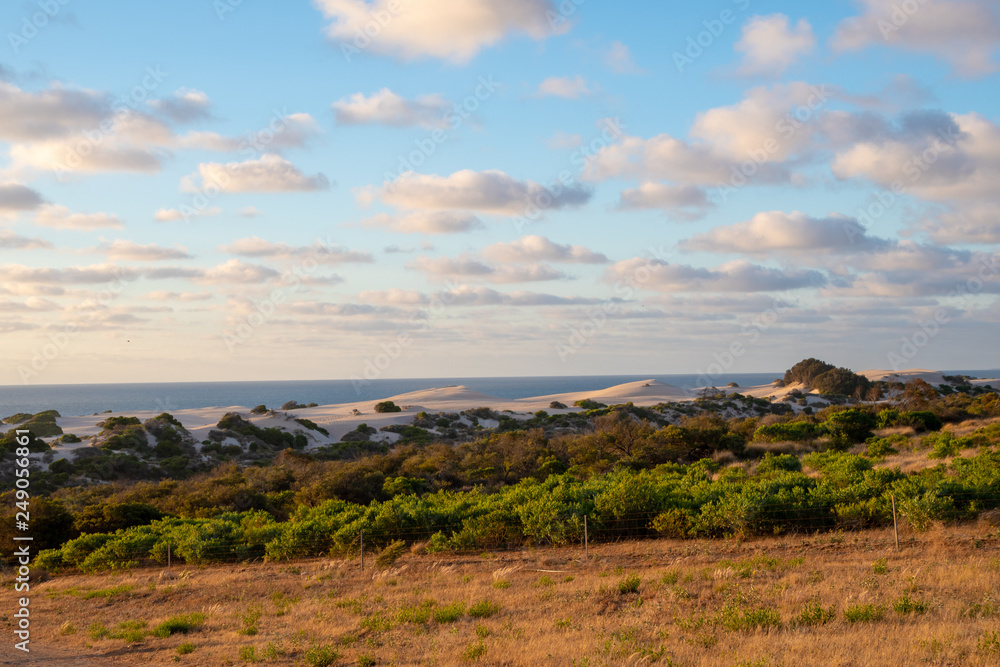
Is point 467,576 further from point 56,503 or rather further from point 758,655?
point 56,503

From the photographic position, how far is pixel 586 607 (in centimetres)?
1144

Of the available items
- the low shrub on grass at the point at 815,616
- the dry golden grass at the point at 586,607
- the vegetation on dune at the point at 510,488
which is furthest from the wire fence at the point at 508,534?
the low shrub on grass at the point at 815,616

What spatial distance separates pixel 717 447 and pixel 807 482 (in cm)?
1362

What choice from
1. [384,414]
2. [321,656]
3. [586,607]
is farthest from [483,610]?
[384,414]

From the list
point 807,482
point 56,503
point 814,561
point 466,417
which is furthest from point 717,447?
point 466,417

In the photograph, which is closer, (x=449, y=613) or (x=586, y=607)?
(x=586, y=607)

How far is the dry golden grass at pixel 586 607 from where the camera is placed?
8602mm

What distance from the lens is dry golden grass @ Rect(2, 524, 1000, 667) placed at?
860 centimetres

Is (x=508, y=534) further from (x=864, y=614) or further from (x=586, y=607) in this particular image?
(x=864, y=614)

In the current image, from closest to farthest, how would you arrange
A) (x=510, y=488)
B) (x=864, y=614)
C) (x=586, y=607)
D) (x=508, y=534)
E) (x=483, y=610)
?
(x=864, y=614) → (x=586, y=607) → (x=483, y=610) → (x=508, y=534) → (x=510, y=488)

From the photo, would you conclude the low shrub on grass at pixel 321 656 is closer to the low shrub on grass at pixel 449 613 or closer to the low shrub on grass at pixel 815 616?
the low shrub on grass at pixel 449 613

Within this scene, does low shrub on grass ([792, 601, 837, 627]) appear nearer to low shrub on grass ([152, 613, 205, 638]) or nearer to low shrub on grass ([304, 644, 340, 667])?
low shrub on grass ([304, 644, 340, 667])

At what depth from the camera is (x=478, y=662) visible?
9086 mm

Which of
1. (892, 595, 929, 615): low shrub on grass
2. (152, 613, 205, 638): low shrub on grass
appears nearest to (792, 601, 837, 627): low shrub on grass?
(892, 595, 929, 615): low shrub on grass
